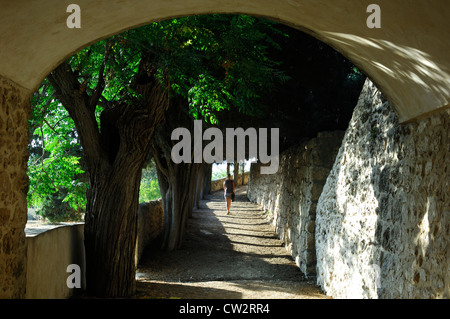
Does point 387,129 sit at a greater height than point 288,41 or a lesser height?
lesser

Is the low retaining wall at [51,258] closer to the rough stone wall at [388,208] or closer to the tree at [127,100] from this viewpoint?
the tree at [127,100]

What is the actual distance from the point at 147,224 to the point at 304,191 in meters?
4.59

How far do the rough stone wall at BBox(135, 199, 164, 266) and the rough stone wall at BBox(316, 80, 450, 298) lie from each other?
492 centimetres

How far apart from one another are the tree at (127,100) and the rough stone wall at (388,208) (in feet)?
6.44

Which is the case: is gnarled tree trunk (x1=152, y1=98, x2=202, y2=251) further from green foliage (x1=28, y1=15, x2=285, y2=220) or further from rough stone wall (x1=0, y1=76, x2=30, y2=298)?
rough stone wall (x1=0, y1=76, x2=30, y2=298)

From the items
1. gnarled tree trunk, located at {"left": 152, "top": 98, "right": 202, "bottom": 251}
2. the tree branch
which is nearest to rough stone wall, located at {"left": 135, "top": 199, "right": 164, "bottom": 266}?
gnarled tree trunk, located at {"left": 152, "top": 98, "right": 202, "bottom": 251}

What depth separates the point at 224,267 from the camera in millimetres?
9695

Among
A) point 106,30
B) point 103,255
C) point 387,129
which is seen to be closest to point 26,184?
point 106,30

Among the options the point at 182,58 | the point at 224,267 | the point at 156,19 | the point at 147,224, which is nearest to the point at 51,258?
the point at 156,19

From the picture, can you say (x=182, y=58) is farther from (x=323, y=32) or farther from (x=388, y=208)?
(x=388, y=208)

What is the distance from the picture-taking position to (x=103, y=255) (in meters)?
5.98

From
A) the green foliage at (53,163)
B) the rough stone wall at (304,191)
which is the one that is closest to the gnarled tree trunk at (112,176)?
the green foliage at (53,163)
